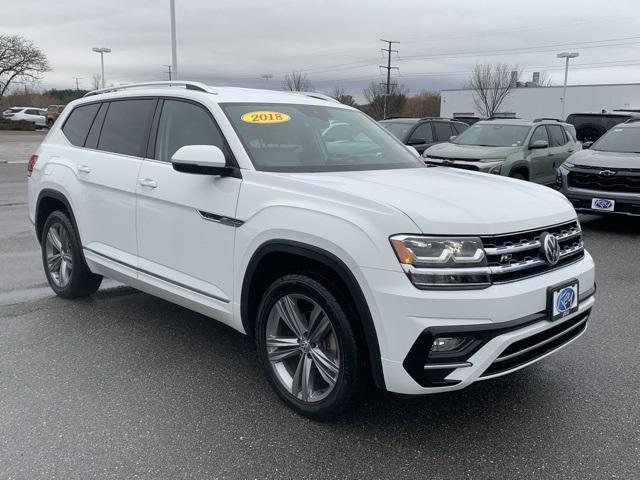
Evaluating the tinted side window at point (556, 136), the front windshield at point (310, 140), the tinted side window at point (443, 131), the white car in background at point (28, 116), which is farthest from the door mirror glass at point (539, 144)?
the white car in background at point (28, 116)

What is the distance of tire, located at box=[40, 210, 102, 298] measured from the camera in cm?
498

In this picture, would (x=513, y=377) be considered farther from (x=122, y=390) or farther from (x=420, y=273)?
(x=122, y=390)

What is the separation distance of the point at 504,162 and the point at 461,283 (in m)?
7.76

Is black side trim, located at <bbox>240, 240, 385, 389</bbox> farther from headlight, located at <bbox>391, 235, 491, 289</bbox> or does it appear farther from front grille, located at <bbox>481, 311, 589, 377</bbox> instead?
front grille, located at <bbox>481, 311, 589, 377</bbox>

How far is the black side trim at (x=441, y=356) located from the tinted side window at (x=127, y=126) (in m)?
2.64

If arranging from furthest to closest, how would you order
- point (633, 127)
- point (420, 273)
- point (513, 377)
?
point (633, 127) < point (513, 377) < point (420, 273)

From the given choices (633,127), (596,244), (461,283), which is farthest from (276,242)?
(633,127)

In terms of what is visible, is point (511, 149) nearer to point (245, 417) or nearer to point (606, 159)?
point (606, 159)

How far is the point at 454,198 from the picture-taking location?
3082mm

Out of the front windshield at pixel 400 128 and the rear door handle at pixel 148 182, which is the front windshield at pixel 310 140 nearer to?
the rear door handle at pixel 148 182

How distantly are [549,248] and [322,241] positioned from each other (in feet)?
3.90

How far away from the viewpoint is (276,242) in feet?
10.4

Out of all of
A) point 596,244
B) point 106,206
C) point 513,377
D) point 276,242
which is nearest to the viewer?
point 276,242

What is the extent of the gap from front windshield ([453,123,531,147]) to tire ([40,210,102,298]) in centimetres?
802
